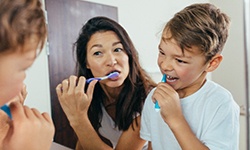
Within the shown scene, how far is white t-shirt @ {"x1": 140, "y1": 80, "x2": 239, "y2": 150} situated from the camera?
553 millimetres

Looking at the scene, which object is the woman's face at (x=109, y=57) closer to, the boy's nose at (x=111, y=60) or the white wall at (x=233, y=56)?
the boy's nose at (x=111, y=60)

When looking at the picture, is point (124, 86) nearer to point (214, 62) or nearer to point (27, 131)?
point (214, 62)

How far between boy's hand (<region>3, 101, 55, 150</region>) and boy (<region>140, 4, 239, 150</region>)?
0.84ft

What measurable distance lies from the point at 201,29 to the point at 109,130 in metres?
0.46

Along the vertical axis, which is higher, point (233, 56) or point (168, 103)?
point (233, 56)

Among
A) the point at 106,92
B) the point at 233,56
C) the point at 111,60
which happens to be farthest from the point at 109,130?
the point at 233,56

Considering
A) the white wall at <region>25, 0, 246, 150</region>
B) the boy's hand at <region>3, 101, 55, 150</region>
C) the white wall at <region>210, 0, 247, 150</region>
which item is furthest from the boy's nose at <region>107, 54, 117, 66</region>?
the white wall at <region>210, 0, 247, 150</region>

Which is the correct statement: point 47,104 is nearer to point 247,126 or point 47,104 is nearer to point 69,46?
point 69,46

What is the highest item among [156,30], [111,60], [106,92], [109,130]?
[156,30]

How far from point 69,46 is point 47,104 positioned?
1.03 ft

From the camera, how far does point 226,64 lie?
2143mm

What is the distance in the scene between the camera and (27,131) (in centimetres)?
41

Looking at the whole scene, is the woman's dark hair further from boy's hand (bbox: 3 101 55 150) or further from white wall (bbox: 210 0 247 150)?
white wall (bbox: 210 0 247 150)

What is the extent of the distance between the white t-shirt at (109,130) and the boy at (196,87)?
26cm
